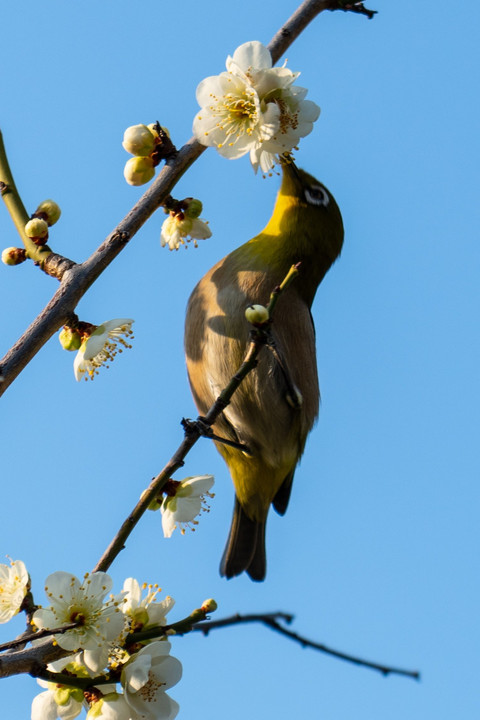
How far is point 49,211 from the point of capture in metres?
3.25

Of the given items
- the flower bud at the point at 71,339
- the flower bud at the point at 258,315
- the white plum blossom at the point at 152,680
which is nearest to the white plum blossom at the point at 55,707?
the white plum blossom at the point at 152,680

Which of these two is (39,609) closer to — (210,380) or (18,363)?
(18,363)

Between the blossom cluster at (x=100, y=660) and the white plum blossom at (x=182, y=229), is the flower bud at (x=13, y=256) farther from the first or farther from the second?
the blossom cluster at (x=100, y=660)

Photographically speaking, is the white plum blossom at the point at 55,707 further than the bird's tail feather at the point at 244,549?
No

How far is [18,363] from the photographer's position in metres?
2.49

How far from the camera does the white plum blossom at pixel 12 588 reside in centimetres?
264

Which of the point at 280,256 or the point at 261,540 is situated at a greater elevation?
the point at 280,256

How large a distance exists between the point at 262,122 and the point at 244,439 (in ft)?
7.17

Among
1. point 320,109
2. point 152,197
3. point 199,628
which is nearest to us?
point 199,628

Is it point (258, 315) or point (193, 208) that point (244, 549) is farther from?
point (258, 315)

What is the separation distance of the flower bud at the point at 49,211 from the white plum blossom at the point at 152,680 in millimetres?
1654

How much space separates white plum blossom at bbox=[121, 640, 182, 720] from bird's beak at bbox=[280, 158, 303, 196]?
3.55 metres

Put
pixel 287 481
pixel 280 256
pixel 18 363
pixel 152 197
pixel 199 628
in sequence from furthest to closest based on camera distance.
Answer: pixel 287 481 → pixel 280 256 → pixel 152 197 → pixel 18 363 → pixel 199 628

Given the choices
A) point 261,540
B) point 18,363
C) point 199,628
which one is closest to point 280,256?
point 261,540
